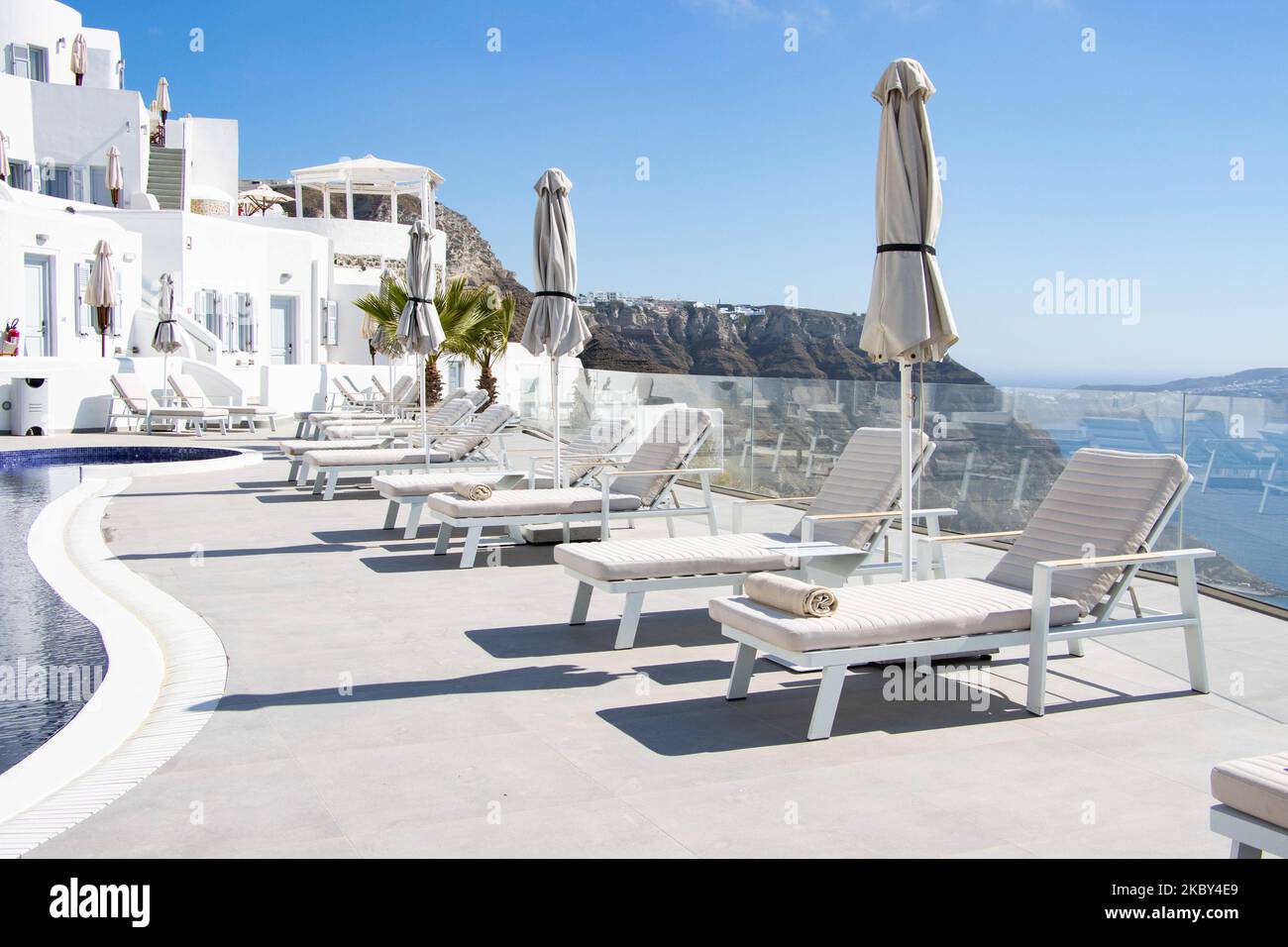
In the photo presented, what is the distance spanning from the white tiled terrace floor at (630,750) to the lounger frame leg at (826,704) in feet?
0.25

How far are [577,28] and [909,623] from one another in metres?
40.4

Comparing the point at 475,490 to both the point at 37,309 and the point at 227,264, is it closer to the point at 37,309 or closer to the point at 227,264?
the point at 37,309

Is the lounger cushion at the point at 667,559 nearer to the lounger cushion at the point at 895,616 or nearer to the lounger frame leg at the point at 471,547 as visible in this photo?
the lounger cushion at the point at 895,616

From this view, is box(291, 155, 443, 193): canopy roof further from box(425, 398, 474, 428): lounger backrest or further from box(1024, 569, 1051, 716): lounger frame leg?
box(1024, 569, 1051, 716): lounger frame leg

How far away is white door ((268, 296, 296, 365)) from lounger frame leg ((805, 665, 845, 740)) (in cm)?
3053

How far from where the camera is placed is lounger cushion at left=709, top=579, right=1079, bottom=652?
433 centimetres

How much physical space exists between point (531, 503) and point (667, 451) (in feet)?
3.76

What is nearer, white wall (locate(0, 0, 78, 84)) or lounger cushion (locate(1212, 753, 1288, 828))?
lounger cushion (locate(1212, 753, 1288, 828))

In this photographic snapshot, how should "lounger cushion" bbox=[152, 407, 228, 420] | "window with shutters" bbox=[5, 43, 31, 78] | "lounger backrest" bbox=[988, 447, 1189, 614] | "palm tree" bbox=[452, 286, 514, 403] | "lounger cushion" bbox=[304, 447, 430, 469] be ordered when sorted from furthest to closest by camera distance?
"window with shutters" bbox=[5, 43, 31, 78] < "palm tree" bbox=[452, 286, 514, 403] < "lounger cushion" bbox=[152, 407, 228, 420] < "lounger cushion" bbox=[304, 447, 430, 469] < "lounger backrest" bbox=[988, 447, 1189, 614]

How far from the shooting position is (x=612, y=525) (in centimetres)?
1013

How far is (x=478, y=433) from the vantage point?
37.7 ft

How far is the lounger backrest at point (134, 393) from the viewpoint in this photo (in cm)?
2062

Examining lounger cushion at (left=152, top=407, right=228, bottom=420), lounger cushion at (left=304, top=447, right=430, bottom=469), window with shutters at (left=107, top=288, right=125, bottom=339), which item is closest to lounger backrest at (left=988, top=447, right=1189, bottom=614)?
lounger cushion at (left=304, top=447, right=430, bottom=469)
